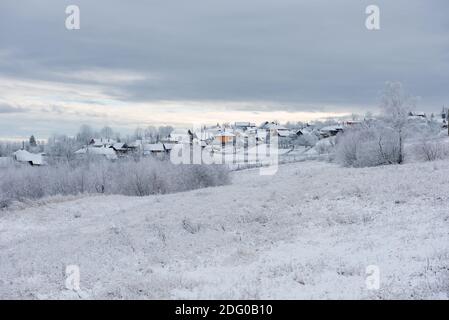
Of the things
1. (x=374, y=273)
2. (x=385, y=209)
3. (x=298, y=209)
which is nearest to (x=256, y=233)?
(x=298, y=209)

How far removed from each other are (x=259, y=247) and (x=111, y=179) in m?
53.1

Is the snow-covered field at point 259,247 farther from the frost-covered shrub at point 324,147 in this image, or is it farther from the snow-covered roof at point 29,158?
the frost-covered shrub at point 324,147

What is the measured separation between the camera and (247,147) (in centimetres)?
12281

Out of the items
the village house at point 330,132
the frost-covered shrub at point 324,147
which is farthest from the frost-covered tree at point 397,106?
the village house at point 330,132

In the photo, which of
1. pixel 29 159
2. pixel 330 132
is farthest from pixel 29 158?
pixel 330 132

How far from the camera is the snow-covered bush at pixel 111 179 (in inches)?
2127

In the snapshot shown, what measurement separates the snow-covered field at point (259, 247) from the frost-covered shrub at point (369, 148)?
2675 centimetres

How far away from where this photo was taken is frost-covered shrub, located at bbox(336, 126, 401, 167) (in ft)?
174

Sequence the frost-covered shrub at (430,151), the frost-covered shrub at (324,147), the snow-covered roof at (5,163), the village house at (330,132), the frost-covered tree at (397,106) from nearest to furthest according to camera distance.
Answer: the frost-covered tree at (397,106) < the frost-covered shrub at (430,151) < the snow-covered roof at (5,163) < the frost-covered shrub at (324,147) < the village house at (330,132)

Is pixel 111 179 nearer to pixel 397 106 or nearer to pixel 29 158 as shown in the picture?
pixel 29 158

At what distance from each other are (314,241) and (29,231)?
16.6m

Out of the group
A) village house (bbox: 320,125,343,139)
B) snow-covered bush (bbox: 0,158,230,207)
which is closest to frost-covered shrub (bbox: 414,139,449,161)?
snow-covered bush (bbox: 0,158,230,207)

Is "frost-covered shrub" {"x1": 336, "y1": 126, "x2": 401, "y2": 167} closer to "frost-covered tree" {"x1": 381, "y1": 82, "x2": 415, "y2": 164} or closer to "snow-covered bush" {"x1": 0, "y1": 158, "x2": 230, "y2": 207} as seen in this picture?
"frost-covered tree" {"x1": 381, "y1": 82, "x2": 415, "y2": 164}
